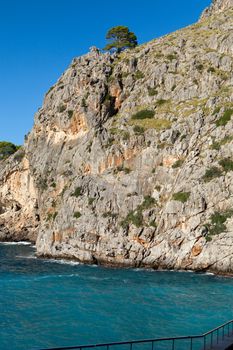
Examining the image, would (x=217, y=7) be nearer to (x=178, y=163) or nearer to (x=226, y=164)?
(x=178, y=163)

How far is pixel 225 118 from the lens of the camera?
71.8m

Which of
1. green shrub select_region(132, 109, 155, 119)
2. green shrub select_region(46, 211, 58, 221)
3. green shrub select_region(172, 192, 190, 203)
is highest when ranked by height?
green shrub select_region(132, 109, 155, 119)

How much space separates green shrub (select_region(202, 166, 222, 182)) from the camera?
67113 mm

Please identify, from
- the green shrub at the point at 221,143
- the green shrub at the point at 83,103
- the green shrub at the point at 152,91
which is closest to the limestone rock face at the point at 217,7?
the green shrub at the point at 152,91

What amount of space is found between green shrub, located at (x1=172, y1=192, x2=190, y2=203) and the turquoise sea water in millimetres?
12045

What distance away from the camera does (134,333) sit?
34.0 meters

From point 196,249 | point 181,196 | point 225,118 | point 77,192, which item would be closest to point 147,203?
point 181,196

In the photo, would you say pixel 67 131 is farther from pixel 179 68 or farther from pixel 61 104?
pixel 179 68

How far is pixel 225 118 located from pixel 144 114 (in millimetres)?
17861

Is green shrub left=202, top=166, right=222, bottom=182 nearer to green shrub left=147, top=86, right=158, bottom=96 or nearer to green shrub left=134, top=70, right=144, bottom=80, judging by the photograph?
green shrub left=147, top=86, right=158, bottom=96

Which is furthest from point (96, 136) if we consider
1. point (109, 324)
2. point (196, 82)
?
point (109, 324)

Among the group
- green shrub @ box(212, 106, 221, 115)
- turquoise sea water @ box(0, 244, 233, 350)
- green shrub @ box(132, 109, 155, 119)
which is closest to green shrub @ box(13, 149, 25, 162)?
green shrub @ box(132, 109, 155, 119)

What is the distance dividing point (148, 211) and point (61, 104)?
38.7 meters

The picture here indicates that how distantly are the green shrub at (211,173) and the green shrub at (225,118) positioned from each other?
8.82 m
